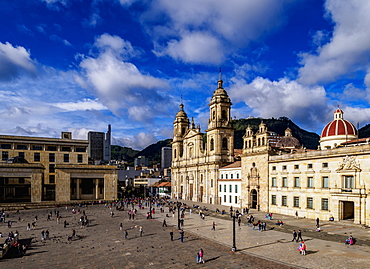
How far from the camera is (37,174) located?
235 feet

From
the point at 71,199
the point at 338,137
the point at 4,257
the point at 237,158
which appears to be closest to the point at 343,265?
the point at 4,257

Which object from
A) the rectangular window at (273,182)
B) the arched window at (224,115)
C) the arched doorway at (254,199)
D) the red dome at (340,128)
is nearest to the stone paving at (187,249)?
the rectangular window at (273,182)

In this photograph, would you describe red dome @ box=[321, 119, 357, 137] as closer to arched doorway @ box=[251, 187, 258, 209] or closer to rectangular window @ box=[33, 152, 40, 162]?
arched doorway @ box=[251, 187, 258, 209]

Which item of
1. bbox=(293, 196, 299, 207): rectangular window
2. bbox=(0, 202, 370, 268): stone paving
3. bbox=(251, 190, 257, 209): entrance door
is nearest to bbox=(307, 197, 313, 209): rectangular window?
bbox=(293, 196, 299, 207): rectangular window

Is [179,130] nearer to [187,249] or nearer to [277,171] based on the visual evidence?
[277,171]

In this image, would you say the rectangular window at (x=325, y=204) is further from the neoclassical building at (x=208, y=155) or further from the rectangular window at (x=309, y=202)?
the neoclassical building at (x=208, y=155)

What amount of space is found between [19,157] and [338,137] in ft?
239

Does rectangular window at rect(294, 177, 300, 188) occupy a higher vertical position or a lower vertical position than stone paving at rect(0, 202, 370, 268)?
higher

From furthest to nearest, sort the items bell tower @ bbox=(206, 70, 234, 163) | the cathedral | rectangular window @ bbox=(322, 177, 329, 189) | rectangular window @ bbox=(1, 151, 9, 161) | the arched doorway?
1. rectangular window @ bbox=(1, 151, 9, 161)
2. bell tower @ bbox=(206, 70, 234, 163)
3. the arched doorway
4. rectangular window @ bbox=(322, 177, 329, 189)
5. the cathedral

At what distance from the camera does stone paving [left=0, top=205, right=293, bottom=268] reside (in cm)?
2480

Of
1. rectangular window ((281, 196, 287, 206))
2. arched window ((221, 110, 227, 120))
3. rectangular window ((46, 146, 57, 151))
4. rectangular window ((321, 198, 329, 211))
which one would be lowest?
rectangular window ((281, 196, 287, 206))

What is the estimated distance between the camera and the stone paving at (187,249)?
2473cm

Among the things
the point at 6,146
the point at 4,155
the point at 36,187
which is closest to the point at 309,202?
the point at 36,187

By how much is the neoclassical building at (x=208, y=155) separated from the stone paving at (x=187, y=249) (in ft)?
110
